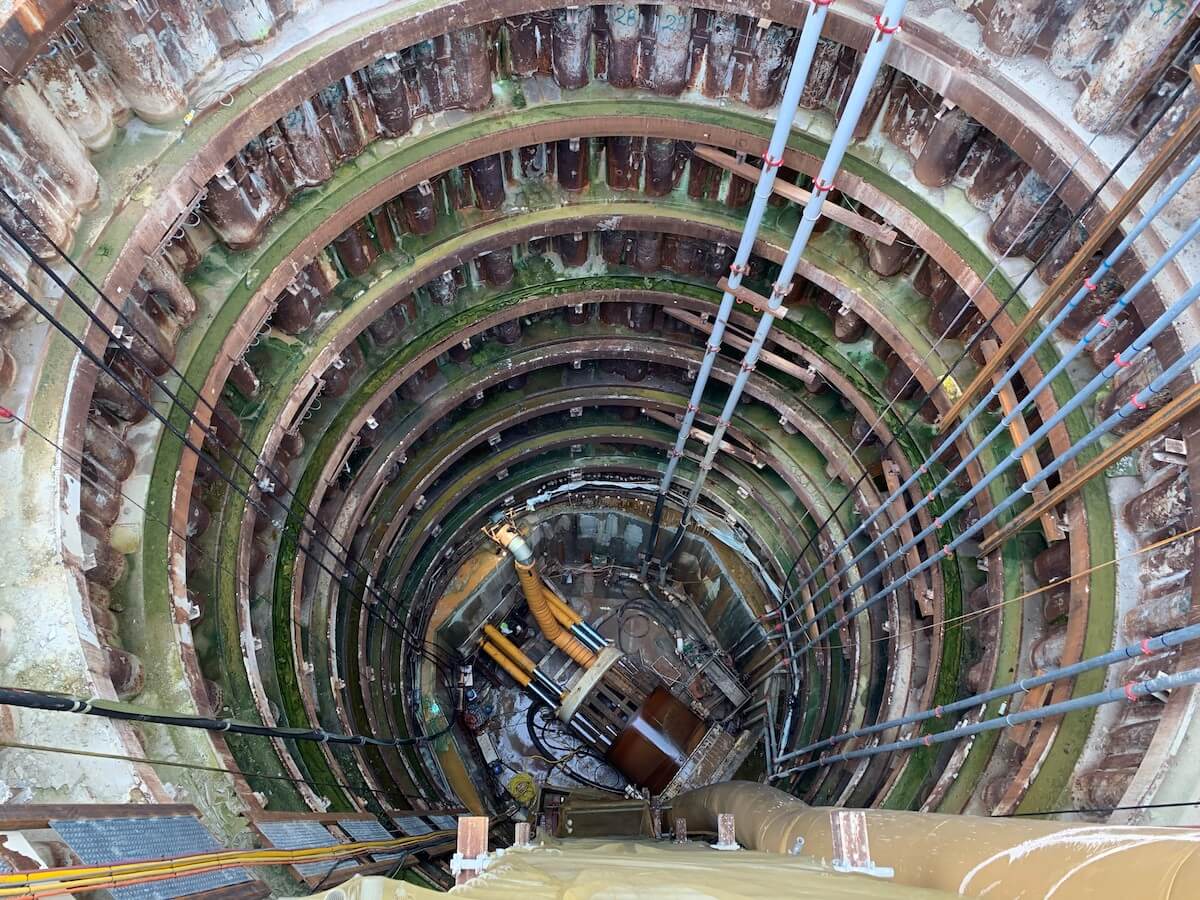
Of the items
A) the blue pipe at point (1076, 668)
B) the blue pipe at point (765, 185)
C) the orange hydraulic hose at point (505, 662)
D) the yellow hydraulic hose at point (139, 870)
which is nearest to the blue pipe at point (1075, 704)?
the blue pipe at point (1076, 668)

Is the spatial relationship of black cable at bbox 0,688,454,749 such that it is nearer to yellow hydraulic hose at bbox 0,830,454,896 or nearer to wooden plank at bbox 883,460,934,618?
yellow hydraulic hose at bbox 0,830,454,896

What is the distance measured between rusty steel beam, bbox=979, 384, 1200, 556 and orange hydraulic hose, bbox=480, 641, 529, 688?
52.2ft

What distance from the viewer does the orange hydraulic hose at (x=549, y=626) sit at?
23469mm

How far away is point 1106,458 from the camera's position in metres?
10.1

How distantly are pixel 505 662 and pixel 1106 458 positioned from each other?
19016 millimetres

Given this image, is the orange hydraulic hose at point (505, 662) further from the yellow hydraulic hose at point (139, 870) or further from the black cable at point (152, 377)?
the yellow hydraulic hose at point (139, 870)

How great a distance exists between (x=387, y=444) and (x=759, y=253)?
368 inches

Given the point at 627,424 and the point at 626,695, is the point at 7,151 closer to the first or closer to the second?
the point at 627,424

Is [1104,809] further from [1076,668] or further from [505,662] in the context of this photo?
[505,662]

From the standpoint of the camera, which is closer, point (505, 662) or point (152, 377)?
point (152, 377)

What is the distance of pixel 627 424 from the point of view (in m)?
22.4

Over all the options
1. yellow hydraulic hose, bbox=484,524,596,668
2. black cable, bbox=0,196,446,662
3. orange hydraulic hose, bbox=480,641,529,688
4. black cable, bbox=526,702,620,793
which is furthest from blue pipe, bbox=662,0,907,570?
black cable, bbox=526,702,620,793

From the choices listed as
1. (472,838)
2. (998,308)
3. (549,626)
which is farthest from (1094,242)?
(549,626)

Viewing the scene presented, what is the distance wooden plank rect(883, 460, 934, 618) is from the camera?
50.1 ft
